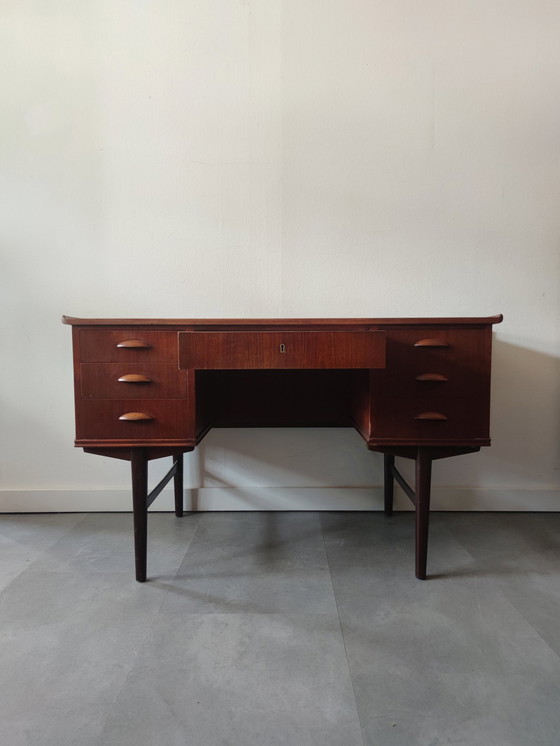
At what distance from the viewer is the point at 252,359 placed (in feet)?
3.75

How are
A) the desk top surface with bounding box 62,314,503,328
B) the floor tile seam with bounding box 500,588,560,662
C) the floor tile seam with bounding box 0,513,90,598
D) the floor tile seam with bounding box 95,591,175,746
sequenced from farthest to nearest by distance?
1. the floor tile seam with bounding box 0,513,90,598
2. the desk top surface with bounding box 62,314,503,328
3. the floor tile seam with bounding box 500,588,560,662
4. the floor tile seam with bounding box 95,591,175,746

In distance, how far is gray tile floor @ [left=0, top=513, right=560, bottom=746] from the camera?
0.84m

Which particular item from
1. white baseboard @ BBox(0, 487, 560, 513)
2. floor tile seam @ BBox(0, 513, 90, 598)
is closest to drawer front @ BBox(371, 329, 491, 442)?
white baseboard @ BBox(0, 487, 560, 513)

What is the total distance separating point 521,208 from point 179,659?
208 centimetres

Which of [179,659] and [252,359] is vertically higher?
[252,359]

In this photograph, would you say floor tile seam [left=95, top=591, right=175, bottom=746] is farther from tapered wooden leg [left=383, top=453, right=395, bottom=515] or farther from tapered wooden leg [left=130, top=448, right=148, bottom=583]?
tapered wooden leg [left=383, top=453, right=395, bottom=515]

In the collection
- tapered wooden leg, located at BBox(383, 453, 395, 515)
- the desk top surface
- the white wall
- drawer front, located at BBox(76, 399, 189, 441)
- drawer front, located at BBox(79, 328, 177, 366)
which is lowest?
tapered wooden leg, located at BBox(383, 453, 395, 515)

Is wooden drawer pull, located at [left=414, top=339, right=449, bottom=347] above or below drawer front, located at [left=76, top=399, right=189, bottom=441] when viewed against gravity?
above

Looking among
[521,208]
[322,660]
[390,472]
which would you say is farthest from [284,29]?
[322,660]

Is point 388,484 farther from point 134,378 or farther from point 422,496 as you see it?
point 134,378

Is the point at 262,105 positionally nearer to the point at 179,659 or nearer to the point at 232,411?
the point at 232,411

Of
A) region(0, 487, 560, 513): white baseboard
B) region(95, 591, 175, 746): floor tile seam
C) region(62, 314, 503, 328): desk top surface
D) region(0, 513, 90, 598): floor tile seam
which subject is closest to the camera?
region(95, 591, 175, 746): floor tile seam

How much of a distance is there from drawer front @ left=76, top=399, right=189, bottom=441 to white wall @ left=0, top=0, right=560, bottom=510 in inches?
24.7

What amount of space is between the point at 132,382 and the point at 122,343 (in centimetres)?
12
